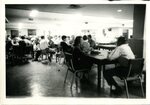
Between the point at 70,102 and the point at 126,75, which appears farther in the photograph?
the point at 126,75

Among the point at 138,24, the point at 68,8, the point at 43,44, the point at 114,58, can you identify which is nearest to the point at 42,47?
the point at 43,44

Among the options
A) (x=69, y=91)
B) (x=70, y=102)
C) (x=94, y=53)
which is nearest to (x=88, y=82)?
(x=94, y=53)

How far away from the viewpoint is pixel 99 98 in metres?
1.85

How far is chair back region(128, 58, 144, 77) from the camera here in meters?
1.95

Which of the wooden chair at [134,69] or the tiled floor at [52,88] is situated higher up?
the wooden chair at [134,69]

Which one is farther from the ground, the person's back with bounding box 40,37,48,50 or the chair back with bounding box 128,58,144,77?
the person's back with bounding box 40,37,48,50

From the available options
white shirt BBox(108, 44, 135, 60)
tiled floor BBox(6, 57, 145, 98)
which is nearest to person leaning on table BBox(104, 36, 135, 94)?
white shirt BBox(108, 44, 135, 60)

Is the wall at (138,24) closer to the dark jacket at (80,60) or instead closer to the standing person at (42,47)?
the dark jacket at (80,60)

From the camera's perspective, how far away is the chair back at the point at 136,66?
1948mm

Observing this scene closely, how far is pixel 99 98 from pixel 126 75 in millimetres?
512

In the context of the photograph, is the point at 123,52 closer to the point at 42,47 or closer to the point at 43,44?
the point at 43,44

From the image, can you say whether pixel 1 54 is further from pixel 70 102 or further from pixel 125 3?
pixel 125 3

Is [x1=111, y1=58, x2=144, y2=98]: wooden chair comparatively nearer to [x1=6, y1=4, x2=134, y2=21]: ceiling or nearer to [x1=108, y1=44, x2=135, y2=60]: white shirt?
[x1=108, y1=44, x2=135, y2=60]: white shirt

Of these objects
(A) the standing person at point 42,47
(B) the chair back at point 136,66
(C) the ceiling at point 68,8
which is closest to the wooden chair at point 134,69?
(B) the chair back at point 136,66
